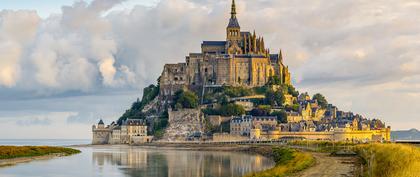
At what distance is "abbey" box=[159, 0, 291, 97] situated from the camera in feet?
479

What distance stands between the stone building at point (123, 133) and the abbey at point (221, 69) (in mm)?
10703

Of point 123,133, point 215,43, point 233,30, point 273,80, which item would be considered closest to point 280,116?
point 273,80

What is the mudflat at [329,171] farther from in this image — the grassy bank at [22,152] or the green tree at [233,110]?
the green tree at [233,110]

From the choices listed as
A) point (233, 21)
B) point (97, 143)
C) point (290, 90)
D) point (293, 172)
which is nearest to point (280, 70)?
point (290, 90)

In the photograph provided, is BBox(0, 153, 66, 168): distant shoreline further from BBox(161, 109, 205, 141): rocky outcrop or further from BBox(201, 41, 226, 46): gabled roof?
BBox(201, 41, 226, 46): gabled roof

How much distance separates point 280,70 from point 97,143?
148ft

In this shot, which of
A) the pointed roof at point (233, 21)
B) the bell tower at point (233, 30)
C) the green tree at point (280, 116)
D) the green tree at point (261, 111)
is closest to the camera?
the green tree at point (280, 116)

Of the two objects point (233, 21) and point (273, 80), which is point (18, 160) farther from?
point (233, 21)

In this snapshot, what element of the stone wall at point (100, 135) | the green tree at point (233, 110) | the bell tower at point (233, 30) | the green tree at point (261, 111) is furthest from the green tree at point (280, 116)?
the stone wall at point (100, 135)

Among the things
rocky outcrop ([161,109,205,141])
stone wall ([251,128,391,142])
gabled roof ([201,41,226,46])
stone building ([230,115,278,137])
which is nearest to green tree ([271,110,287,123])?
stone building ([230,115,278,137])

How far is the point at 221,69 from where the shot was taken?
478 feet

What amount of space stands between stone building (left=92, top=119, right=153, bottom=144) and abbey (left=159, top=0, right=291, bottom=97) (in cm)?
1070

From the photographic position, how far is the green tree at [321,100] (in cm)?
15325

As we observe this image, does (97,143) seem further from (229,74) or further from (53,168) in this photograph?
(53,168)
